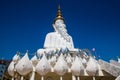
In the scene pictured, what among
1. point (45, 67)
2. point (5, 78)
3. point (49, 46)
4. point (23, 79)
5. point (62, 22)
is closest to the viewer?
point (45, 67)

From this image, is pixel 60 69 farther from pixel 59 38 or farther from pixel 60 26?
pixel 60 26

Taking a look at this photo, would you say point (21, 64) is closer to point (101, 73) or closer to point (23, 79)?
point (23, 79)

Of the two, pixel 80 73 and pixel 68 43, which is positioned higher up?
pixel 68 43

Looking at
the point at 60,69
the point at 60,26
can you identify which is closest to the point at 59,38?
the point at 60,26

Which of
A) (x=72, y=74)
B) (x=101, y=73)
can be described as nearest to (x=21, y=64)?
(x=72, y=74)

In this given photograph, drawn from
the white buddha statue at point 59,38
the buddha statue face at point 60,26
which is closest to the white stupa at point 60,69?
the white buddha statue at point 59,38

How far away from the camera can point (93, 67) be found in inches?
689

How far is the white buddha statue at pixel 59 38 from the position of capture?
31031 millimetres

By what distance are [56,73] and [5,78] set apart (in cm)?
902

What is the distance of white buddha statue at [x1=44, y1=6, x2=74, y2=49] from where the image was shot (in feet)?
102

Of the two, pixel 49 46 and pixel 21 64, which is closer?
pixel 21 64

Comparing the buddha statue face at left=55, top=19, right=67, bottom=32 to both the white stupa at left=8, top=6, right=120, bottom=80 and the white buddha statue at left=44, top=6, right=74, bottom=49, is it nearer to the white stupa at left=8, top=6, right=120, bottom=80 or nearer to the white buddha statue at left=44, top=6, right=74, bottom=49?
the white buddha statue at left=44, top=6, right=74, bottom=49

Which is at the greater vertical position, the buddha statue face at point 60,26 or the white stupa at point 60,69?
the buddha statue face at point 60,26

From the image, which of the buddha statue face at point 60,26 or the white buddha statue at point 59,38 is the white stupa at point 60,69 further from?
the buddha statue face at point 60,26
